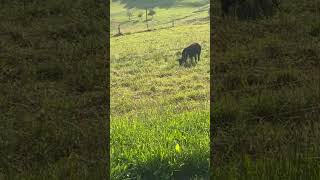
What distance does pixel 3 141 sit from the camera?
18.5 feet

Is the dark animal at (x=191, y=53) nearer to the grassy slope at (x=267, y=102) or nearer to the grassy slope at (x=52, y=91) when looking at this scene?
the grassy slope at (x=52, y=91)

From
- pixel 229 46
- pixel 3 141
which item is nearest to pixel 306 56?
pixel 229 46

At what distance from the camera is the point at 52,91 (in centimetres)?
797

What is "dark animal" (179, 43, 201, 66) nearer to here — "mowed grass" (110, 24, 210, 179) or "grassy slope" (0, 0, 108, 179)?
"grassy slope" (0, 0, 108, 179)

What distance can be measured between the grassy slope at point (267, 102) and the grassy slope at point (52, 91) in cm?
134

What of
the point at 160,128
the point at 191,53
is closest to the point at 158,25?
the point at 191,53

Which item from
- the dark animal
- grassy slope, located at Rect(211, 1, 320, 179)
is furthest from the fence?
grassy slope, located at Rect(211, 1, 320, 179)

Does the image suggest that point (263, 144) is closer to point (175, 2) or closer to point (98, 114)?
point (98, 114)

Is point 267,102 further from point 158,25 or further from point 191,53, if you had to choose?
point 158,25

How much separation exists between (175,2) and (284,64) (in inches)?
5349

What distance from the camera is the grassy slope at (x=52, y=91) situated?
5.12 m

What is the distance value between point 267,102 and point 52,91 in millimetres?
3271

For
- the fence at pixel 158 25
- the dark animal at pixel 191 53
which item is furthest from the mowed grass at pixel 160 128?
the fence at pixel 158 25

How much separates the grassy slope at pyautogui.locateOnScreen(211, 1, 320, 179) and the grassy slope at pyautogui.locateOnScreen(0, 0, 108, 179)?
4.38ft
